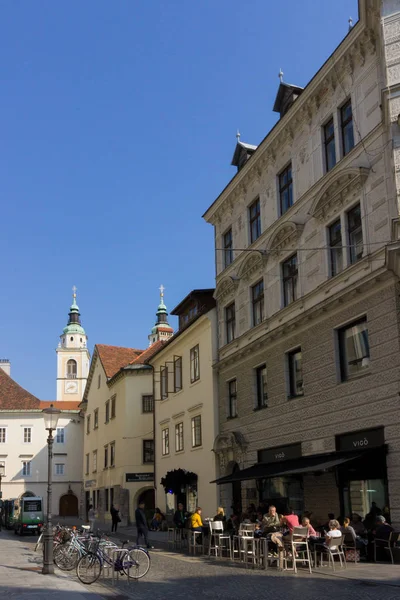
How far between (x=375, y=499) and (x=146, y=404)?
3020 cm

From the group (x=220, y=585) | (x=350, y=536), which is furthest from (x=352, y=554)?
(x=220, y=585)

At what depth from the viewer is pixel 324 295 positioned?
2231 centimetres

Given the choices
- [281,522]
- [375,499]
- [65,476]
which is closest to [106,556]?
[281,522]

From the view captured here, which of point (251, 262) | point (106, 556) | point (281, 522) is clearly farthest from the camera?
point (251, 262)

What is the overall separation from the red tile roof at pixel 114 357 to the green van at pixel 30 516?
1193 centimetres

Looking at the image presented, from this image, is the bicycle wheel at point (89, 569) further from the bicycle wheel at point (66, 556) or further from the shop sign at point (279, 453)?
the shop sign at point (279, 453)

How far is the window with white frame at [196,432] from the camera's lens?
112 feet

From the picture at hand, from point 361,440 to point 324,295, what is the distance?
4748mm

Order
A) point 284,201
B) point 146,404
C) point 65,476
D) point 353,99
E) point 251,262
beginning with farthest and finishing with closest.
A: point 65,476 → point 146,404 → point 251,262 → point 284,201 → point 353,99

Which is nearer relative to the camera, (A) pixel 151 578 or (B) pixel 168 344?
(A) pixel 151 578

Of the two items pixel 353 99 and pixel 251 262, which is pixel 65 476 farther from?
pixel 353 99

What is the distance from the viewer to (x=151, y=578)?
1712cm

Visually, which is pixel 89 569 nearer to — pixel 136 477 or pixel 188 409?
pixel 188 409

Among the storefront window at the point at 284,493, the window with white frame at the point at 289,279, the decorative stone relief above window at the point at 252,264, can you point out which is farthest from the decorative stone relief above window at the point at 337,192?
the storefront window at the point at 284,493
